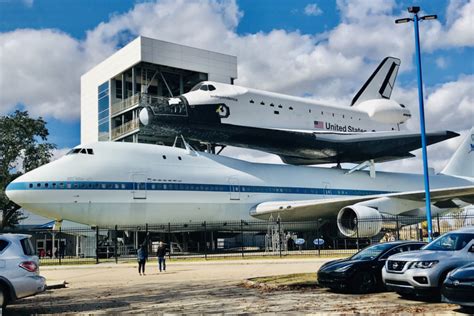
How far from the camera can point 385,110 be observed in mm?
37938

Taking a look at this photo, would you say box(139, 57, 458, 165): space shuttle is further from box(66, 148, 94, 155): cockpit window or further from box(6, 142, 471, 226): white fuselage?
box(66, 148, 94, 155): cockpit window

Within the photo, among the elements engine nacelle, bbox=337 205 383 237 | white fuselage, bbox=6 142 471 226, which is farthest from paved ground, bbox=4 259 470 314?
engine nacelle, bbox=337 205 383 237

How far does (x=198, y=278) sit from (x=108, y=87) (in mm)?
32404

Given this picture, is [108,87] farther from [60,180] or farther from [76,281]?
[76,281]

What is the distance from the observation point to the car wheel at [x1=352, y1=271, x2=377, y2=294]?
461 inches

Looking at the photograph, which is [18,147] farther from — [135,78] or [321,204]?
[321,204]

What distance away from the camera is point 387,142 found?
3559 cm

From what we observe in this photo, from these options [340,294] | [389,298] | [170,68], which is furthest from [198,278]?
[170,68]

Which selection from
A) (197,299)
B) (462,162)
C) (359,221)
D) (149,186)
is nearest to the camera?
(197,299)

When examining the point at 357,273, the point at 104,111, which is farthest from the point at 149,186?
the point at 104,111

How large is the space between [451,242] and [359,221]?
16464mm

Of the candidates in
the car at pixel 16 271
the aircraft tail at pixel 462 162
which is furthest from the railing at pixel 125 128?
the car at pixel 16 271

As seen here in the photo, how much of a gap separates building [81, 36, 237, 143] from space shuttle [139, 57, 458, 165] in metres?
4.51

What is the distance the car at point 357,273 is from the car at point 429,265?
86 cm
